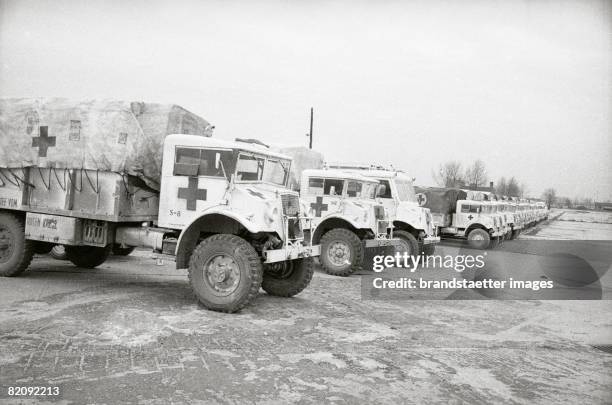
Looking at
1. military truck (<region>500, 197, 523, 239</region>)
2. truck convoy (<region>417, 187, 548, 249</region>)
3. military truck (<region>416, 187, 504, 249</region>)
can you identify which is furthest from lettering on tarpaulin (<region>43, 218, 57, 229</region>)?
military truck (<region>500, 197, 523, 239</region>)

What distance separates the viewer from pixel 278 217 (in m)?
6.75

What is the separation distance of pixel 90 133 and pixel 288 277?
3.45 meters

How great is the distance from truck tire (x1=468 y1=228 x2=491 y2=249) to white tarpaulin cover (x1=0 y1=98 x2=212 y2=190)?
1291 centimetres

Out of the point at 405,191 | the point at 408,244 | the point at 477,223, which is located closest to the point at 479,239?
the point at 477,223

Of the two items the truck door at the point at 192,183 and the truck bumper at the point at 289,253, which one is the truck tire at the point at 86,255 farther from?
the truck bumper at the point at 289,253

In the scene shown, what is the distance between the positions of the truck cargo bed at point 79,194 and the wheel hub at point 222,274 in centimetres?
157

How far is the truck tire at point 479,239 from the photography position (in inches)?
710

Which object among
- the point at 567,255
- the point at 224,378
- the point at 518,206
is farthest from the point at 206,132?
the point at 518,206

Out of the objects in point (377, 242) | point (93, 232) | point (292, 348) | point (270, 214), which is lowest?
point (292, 348)

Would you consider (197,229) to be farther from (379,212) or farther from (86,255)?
(379,212)

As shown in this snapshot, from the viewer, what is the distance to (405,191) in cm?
1302

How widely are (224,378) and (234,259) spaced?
221 centimetres

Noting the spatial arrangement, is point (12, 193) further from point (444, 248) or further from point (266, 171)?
point (444, 248)

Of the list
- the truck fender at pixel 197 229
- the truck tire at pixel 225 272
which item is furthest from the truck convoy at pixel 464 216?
the truck tire at pixel 225 272
